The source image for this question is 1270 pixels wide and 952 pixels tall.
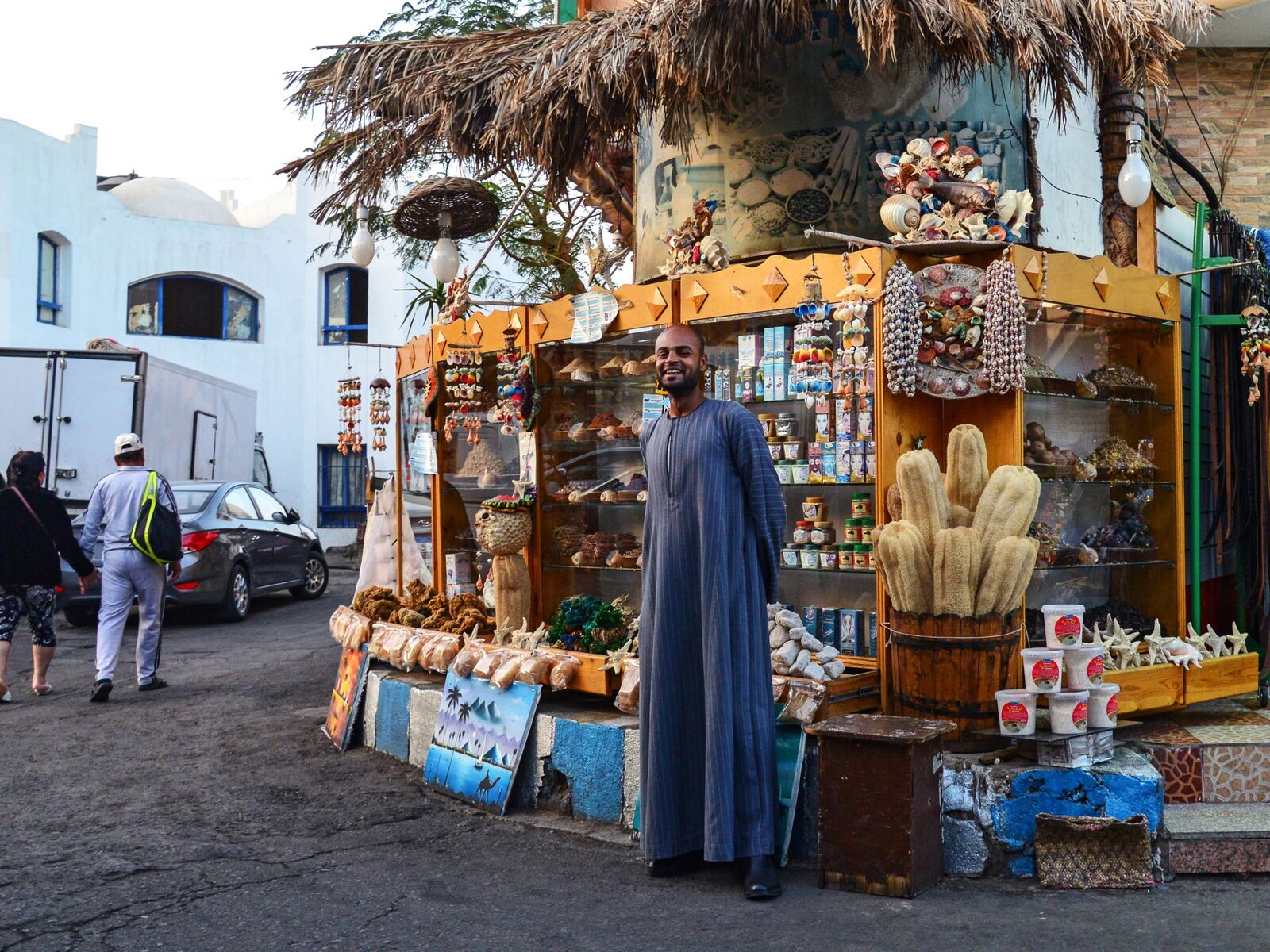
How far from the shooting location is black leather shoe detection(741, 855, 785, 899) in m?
4.46

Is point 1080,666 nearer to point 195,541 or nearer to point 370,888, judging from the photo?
point 370,888

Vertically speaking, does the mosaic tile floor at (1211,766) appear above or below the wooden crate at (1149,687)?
below

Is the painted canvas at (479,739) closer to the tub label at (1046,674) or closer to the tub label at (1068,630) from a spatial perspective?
the tub label at (1046,674)

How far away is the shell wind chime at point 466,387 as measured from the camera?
24.7ft

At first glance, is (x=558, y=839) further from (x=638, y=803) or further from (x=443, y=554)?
(x=443, y=554)

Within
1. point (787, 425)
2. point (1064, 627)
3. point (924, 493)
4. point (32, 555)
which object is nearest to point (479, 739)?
point (787, 425)

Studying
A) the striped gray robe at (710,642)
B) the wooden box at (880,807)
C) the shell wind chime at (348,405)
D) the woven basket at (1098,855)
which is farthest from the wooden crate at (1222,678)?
the shell wind chime at (348,405)

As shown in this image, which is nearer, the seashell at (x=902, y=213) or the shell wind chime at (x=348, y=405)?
the seashell at (x=902, y=213)

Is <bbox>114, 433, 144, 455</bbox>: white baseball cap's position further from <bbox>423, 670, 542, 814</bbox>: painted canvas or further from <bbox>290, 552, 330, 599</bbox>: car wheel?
<bbox>290, 552, 330, 599</bbox>: car wheel

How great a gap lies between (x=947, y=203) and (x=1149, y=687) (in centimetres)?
247

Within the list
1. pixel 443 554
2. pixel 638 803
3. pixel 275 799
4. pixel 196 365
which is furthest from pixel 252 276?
pixel 638 803

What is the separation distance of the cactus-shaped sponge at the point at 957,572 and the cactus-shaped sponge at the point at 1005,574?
5 cm

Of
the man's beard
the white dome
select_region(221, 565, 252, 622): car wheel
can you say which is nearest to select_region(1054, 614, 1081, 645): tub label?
the man's beard

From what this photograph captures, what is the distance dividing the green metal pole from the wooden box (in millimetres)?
2920
